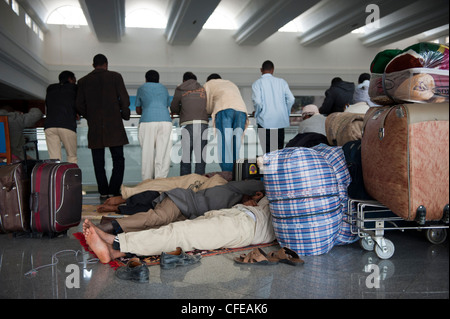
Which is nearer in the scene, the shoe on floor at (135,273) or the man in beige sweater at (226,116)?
the shoe on floor at (135,273)

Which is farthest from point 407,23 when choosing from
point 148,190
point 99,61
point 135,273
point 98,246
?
point 135,273

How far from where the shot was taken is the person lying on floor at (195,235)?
7.97ft

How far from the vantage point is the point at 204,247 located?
8.51ft

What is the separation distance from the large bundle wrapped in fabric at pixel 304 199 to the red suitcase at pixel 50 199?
5.43 feet

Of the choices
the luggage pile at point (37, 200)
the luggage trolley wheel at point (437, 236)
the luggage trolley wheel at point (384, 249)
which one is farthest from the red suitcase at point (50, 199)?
the luggage trolley wheel at point (437, 236)

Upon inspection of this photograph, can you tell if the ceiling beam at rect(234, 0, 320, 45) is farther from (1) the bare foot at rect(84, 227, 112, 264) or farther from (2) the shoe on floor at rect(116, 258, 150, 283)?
(2) the shoe on floor at rect(116, 258, 150, 283)

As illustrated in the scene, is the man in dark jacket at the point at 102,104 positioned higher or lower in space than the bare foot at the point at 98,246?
higher

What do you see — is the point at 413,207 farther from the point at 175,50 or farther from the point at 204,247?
the point at 175,50

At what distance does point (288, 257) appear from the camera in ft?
7.77

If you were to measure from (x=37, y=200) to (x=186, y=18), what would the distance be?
8.81 m

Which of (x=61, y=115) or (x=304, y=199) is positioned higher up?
(x=61, y=115)

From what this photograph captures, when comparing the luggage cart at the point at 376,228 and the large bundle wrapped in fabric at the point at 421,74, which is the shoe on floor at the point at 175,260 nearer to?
the luggage cart at the point at 376,228

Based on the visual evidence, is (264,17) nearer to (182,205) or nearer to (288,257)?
(182,205)

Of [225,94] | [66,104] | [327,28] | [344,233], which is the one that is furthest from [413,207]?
[327,28]
